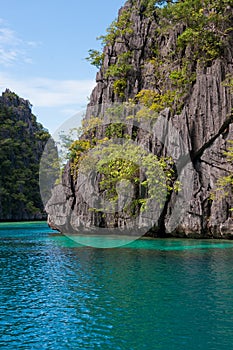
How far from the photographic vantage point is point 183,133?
27672 mm

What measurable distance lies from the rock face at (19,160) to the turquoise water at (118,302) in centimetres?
4838

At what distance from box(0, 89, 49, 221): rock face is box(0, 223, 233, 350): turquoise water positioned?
159 ft

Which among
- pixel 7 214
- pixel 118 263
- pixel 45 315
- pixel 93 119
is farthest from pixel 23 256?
pixel 7 214

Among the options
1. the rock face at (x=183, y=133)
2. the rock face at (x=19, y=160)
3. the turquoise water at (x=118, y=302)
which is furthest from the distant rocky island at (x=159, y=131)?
the rock face at (x=19, y=160)

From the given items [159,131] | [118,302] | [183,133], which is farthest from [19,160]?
[118,302]

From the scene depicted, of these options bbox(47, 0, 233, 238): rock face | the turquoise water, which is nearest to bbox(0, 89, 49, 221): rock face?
bbox(47, 0, 233, 238): rock face

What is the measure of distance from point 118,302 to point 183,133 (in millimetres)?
18876

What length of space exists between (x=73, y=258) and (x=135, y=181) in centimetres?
1163

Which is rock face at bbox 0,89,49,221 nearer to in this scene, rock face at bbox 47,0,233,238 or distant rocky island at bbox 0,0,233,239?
distant rocky island at bbox 0,0,233,239

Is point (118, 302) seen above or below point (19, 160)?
below

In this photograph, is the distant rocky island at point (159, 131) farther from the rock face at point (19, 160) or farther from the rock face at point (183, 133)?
the rock face at point (19, 160)

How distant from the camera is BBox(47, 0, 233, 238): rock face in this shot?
26406mm

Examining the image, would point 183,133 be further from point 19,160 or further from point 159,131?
point 19,160

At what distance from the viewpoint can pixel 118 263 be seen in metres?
17.0
